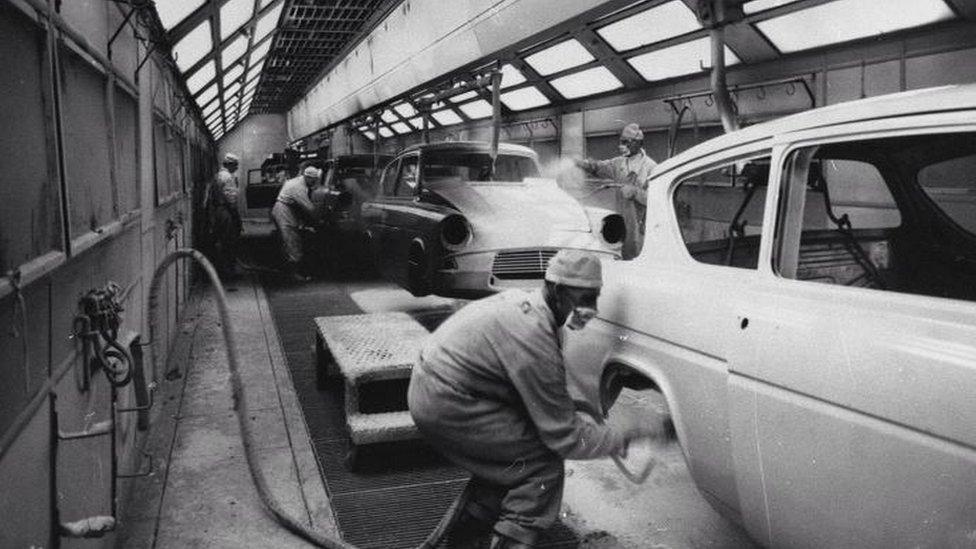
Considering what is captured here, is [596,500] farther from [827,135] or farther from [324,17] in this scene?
[324,17]

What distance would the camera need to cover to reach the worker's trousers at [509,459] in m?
2.69

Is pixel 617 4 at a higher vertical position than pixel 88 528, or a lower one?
higher

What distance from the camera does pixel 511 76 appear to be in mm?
12258

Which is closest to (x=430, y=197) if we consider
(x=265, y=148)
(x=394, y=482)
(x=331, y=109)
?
(x=394, y=482)

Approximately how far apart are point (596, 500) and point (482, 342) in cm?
138

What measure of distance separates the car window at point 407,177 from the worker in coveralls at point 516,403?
209 inches

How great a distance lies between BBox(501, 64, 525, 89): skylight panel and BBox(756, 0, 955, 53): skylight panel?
17.2ft

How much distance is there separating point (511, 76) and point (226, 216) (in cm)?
538

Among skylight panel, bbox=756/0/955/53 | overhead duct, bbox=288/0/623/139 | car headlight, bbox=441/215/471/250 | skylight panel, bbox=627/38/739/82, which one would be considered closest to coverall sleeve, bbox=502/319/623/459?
overhead duct, bbox=288/0/623/139

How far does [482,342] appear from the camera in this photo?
8.86 ft

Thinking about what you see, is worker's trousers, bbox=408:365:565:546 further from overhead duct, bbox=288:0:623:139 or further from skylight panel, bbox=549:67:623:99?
skylight panel, bbox=549:67:623:99

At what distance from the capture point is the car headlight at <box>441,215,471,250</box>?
21.7ft

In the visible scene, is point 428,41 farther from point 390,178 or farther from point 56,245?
point 56,245

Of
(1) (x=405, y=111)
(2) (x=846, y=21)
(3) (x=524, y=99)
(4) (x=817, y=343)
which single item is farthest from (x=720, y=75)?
(1) (x=405, y=111)
